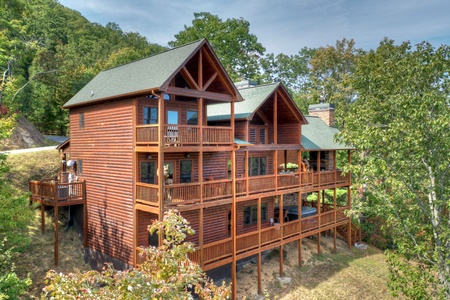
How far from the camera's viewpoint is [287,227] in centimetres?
2064

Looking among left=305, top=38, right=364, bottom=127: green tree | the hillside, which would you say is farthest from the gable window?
left=305, top=38, right=364, bottom=127: green tree

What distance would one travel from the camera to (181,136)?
15047mm

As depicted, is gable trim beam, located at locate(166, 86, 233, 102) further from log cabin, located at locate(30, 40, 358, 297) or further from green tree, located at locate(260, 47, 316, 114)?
green tree, located at locate(260, 47, 316, 114)

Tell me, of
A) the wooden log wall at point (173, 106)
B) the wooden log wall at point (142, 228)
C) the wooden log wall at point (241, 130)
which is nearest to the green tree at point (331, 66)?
the wooden log wall at point (241, 130)

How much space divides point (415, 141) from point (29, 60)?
52412 millimetres

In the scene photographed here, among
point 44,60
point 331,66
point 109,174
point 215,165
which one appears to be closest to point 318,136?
point 215,165

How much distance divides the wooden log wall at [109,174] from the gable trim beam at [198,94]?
2.64 m

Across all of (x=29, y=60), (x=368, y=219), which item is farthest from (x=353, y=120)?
(x=29, y=60)

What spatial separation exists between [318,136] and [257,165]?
20.9 feet

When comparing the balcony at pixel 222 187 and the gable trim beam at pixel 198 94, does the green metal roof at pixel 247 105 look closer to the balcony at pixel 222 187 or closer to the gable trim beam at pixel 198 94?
the gable trim beam at pixel 198 94

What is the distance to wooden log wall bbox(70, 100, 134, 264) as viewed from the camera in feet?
52.6

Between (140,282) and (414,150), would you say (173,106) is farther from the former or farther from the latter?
(140,282)

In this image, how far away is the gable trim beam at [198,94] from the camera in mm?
14679

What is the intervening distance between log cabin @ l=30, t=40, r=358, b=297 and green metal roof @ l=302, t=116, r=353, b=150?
2.30 m
